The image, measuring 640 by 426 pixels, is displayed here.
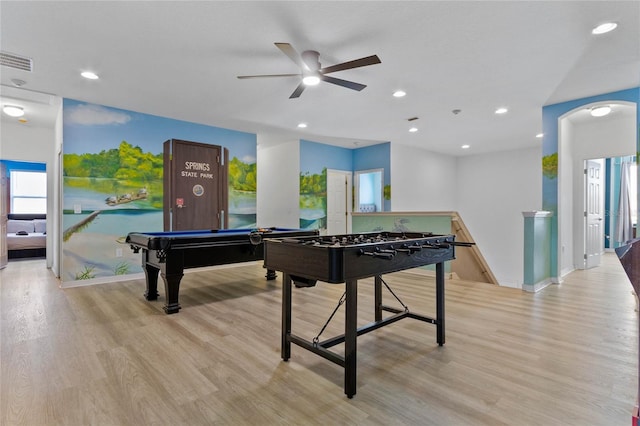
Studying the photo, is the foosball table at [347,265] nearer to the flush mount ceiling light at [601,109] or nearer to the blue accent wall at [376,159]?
the flush mount ceiling light at [601,109]

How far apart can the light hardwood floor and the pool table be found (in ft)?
0.89

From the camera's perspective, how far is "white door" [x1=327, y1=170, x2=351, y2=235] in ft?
26.1

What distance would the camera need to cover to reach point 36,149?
20.5ft

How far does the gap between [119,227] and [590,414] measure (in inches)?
231

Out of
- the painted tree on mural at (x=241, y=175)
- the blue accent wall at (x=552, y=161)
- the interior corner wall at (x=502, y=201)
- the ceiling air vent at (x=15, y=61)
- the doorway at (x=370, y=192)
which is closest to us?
the ceiling air vent at (x=15, y=61)

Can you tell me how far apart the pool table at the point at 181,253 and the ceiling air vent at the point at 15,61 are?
2.16 metres

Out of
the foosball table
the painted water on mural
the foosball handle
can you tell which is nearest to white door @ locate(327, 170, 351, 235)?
the painted water on mural

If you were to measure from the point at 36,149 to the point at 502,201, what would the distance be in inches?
437

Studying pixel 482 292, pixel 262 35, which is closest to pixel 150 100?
pixel 262 35

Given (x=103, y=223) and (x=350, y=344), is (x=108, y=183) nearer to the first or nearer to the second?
(x=103, y=223)

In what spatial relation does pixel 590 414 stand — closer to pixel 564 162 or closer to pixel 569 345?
pixel 569 345

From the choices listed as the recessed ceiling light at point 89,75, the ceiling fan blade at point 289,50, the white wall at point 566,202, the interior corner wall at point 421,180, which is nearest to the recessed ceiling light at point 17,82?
the recessed ceiling light at point 89,75

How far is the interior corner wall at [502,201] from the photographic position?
840 centimetres

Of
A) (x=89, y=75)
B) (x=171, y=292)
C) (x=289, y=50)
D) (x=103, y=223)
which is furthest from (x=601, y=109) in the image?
(x=103, y=223)
